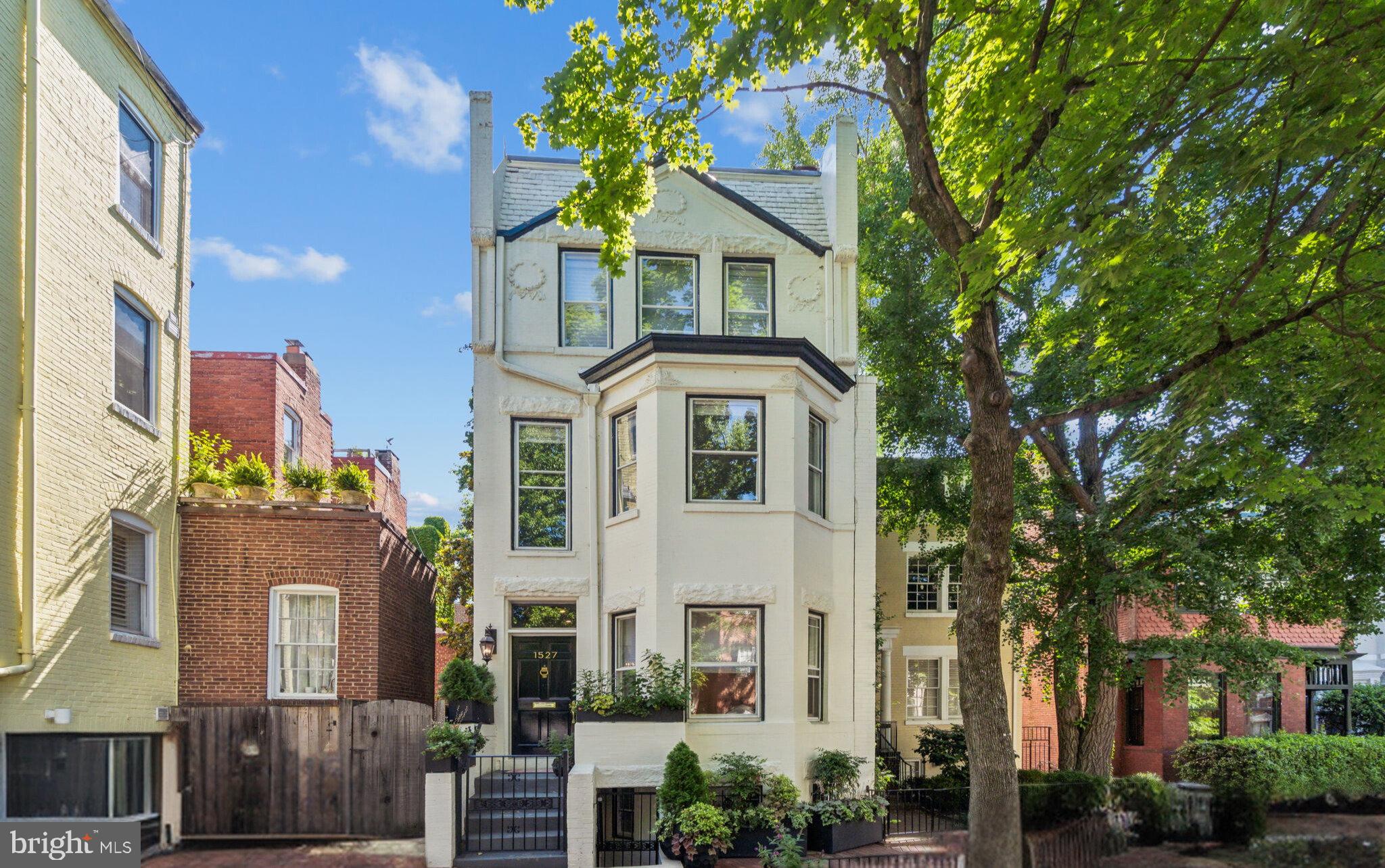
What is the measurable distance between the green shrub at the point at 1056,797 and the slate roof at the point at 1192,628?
706cm

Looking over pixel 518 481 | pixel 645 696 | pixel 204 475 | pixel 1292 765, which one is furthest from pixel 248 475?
pixel 1292 765

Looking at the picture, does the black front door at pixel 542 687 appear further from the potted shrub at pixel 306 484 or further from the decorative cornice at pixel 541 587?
the potted shrub at pixel 306 484

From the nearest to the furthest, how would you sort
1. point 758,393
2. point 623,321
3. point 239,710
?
1. point 239,710
2. point 758,393
3. point 623,321

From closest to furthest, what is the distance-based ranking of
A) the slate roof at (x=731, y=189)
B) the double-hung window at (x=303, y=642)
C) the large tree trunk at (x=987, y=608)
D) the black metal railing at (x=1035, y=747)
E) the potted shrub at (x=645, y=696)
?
1. the large tree trunk at (x=987, y=608)
2. the potted shrub at (x=645, y=696)
3. the double-hung window at (x=303, y=642)
4. the slate roof at (x=731, y=189)
5. the black metal railing at (x=1035, y=747)

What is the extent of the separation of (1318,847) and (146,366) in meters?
20.6

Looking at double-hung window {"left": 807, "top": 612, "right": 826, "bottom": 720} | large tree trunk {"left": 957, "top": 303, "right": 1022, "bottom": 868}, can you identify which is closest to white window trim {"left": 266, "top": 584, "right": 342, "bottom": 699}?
double-hung window {"left": 807, "top": 612, "right": 826, "bottom": 720}

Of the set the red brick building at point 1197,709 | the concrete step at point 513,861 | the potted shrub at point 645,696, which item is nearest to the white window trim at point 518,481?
the potted shrub at point 645,696

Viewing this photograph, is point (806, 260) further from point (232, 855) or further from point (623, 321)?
point (232, 855)

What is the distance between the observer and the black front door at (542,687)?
15.1 m

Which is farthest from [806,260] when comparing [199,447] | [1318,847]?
[1318,847]

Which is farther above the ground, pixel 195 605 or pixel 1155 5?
pixel 1155 5

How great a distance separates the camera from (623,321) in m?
15.9

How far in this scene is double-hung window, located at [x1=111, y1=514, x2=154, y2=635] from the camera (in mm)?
12812

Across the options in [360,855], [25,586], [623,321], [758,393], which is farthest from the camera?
[623,321]
